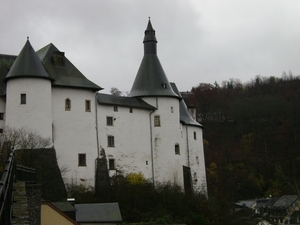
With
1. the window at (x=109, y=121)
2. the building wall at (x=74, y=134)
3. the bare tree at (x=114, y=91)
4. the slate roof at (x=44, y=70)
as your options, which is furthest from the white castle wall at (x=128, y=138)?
the bare tree at (x=114, y=91)

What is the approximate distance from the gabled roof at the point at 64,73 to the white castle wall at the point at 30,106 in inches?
60.1

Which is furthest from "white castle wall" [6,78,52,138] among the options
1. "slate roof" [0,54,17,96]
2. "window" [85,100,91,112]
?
"window" [85,100,91,112]

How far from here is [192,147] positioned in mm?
44688

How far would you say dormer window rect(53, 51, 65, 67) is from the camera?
36.7 m

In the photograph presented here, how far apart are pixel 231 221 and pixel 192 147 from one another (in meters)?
9.63

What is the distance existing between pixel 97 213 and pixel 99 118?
12.4 meters

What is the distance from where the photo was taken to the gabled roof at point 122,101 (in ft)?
125

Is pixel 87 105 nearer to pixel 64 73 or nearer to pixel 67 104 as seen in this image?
pixel 67 104

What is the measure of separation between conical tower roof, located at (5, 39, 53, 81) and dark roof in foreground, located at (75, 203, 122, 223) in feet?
35.4

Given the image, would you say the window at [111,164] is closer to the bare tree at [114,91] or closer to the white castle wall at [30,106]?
the white castle wall at [30,106]

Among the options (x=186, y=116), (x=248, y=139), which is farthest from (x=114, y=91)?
(x=186, y=116)

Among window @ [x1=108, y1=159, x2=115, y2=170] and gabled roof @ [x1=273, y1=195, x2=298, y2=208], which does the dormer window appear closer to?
window @ [x1=108, y1=159, x2=115, y2=170]

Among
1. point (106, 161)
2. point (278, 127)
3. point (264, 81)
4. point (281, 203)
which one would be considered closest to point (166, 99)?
point (106, 161)

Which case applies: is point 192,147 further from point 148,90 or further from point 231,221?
point 231,221
